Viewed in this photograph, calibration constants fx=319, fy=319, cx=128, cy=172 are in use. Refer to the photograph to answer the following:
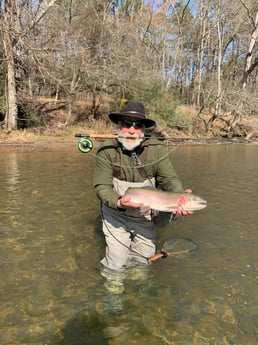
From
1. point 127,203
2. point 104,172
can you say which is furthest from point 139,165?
point 127,203

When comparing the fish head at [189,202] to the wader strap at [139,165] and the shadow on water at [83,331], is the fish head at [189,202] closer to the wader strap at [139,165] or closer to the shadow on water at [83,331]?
the wader strap at [139,165]

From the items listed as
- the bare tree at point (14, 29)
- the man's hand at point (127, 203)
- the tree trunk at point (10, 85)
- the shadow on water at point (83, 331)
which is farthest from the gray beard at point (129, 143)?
the tree trunk at point (10, 85)

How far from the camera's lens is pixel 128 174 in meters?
4.19

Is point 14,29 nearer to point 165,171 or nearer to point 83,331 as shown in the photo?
point 165,171

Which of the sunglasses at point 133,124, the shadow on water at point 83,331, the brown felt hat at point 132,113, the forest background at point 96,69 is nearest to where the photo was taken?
the shadow on water at point 83,331

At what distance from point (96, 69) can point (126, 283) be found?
23.3 m

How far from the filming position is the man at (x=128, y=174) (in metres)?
4.09

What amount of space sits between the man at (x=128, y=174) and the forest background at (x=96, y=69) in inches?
712

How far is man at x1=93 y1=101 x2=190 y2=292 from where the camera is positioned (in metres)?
4.09

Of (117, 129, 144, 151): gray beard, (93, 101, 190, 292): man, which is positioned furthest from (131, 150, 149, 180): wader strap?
(117, 129, 144, 151): gray beard

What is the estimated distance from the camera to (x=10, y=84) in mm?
21516

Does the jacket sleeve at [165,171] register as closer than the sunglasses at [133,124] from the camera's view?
No

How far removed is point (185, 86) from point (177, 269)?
4576cm

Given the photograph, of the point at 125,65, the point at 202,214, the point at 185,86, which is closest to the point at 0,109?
the point at 125,65
